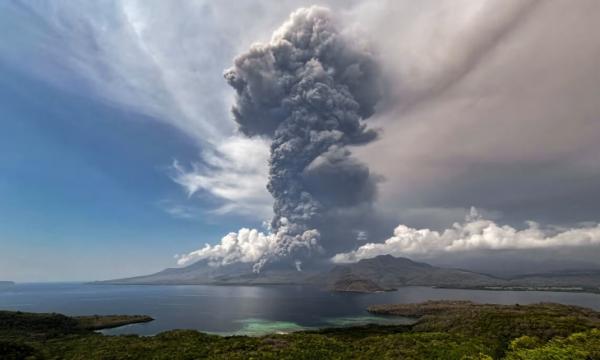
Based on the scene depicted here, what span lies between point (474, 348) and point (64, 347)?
115244 millimetres

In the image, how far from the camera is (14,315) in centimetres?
16525

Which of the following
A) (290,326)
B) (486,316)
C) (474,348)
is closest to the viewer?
(474,348)

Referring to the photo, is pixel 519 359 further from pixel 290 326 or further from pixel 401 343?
pixel 290 326

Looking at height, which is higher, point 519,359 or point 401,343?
point 519,359

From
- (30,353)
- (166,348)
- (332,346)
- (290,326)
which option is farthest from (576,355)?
(290,326)

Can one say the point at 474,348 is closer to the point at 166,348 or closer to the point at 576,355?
the point at 576,355

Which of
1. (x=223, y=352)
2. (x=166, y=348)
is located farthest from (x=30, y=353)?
(x=223, y=352)

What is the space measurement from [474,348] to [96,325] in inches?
7466

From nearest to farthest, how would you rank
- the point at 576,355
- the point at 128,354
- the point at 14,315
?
1. the point at 576,355
2. the point at 128,354
3. the point at 14,315

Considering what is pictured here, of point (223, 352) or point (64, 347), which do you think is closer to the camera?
point (223, 352)

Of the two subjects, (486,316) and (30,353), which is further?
(486,316)

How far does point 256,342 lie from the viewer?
90562 mm

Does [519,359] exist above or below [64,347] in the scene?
above

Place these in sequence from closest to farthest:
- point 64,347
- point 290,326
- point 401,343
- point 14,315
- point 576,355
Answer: point 576,355 → point 401,343 → point 64,347 → point 14,315 → point 290,326
